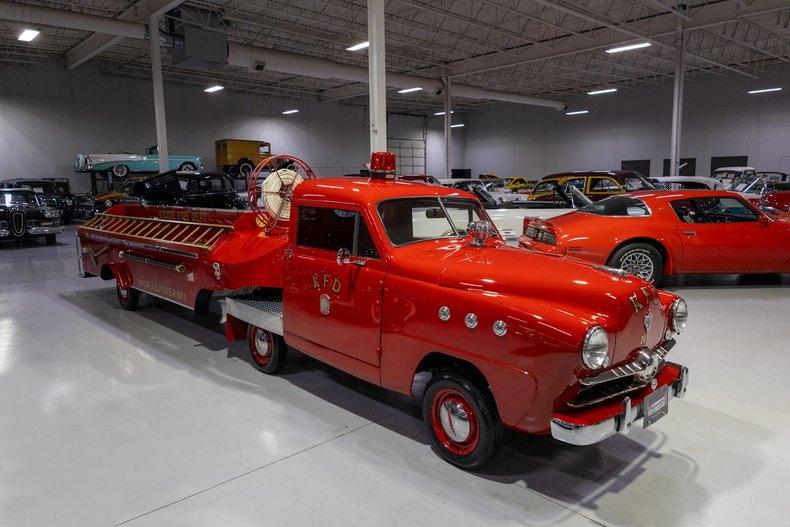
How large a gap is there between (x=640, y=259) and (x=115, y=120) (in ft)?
76.5

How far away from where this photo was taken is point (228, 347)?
5.52m

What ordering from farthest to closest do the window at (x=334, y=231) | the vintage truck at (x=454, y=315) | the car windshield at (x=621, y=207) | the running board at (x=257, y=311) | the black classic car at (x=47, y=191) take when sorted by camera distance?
1. the black classic car at (x=47, y=191)
2. the car windshield at (x=621, y=207)
3. the running board at (x=257, y=311)
4. the window at (x=334, y=231)
5. the vintage truck at (x=454, y=315)

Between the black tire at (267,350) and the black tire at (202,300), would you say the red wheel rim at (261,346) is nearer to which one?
the black tire at (267,350)

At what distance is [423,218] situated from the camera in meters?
3.83

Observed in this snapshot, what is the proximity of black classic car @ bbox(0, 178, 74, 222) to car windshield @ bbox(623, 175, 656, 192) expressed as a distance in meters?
15.5

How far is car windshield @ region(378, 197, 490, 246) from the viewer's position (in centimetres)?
361

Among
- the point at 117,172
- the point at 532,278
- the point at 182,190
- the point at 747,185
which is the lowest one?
the point at 532,278

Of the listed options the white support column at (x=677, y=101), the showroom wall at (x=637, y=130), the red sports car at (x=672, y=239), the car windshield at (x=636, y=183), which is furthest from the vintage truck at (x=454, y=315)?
the showroom wall at (x=637, y=130)

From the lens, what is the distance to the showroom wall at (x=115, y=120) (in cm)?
2075

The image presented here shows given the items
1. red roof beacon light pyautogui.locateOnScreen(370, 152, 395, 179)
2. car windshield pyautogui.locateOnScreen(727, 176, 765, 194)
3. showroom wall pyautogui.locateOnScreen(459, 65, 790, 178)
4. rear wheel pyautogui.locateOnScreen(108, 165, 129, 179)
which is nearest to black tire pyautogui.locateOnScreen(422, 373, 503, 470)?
red roof beacon light pyautogui.locateOnScreen(370, 152, 395, 179)

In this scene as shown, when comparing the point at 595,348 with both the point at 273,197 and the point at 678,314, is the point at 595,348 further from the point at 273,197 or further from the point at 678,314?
the point at 273,197

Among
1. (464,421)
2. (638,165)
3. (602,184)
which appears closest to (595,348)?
(464,421)

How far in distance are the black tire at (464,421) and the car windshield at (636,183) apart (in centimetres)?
1160

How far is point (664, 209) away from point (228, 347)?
19.7 ft
